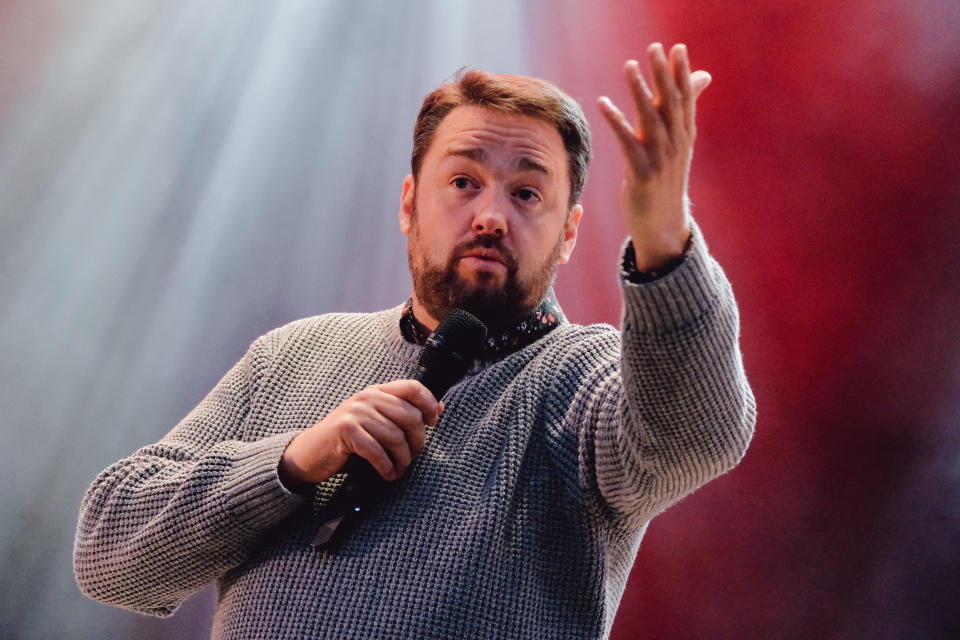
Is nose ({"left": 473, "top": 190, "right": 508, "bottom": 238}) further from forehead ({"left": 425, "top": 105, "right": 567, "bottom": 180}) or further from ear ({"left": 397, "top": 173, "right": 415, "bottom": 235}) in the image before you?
ear ({"left": 397, "top": 173, "right": 415, "bottom": 235})

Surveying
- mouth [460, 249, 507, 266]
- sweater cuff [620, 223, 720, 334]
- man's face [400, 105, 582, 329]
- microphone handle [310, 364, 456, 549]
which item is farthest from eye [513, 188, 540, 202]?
sweater cuff [620, 223, 720, 334]

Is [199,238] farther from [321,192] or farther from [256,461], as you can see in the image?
[256,461]

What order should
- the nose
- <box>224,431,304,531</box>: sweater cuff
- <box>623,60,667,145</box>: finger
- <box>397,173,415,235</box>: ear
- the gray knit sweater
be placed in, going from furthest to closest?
<box>397,173,415,235</box>: ear → the nose → <box>224,431,304,531</box>: sweater cuff → the gray knit sweater → <box>623,60,667,145</box>: finger

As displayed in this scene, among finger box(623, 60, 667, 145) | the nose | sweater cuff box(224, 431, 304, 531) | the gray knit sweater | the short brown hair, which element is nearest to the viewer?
finger box(623, 60, 667, 145)

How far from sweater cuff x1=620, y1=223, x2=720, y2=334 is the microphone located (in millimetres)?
328

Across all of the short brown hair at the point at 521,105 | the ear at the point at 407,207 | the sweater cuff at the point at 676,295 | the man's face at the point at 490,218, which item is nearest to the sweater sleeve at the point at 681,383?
the sweater cuff at the point at 676,295

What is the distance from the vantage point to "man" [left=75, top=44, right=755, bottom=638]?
81cm

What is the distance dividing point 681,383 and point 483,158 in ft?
1.89

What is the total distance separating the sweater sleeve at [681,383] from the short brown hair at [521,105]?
1.80ft

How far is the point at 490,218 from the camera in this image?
1.16 m

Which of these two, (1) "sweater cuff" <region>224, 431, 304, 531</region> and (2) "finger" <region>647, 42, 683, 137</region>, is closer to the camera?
(2) "finger" <region>647, 42, 683, 137</region>

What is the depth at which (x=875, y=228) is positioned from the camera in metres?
2.13

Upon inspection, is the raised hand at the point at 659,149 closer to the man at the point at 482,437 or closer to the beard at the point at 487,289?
the man at the point at 482,437

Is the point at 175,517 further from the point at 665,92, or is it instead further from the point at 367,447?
the point at 665,92
